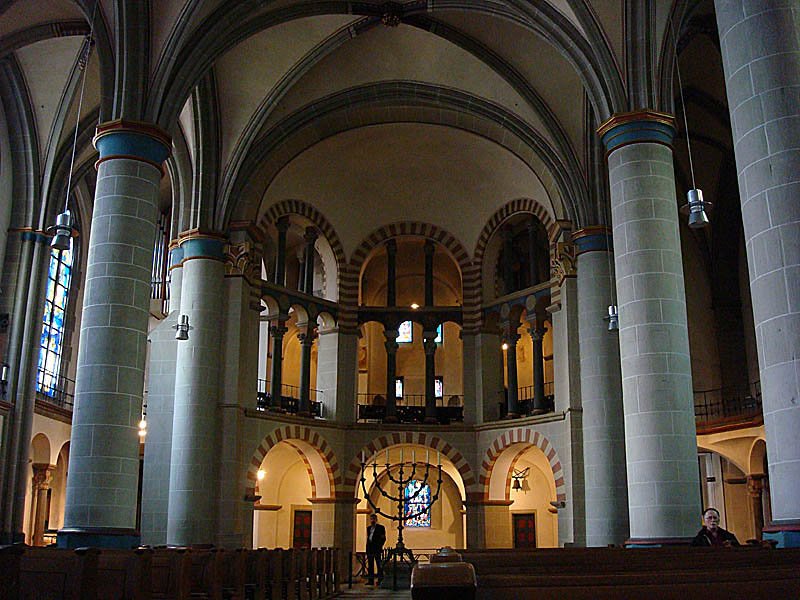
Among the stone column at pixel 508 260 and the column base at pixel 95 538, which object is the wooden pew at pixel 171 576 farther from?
the stone column at pixel 508 260

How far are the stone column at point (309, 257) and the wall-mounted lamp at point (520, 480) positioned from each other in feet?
26.7

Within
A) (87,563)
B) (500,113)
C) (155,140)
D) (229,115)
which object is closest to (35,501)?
(229,115)

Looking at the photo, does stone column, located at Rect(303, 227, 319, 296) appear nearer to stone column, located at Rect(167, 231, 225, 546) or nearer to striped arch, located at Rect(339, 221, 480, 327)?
striped arch, located at Rect(339, 221, 480, 327)

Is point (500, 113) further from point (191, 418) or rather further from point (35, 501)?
point (35, 501)

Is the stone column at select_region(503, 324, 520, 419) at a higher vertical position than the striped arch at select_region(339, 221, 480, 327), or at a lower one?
lower

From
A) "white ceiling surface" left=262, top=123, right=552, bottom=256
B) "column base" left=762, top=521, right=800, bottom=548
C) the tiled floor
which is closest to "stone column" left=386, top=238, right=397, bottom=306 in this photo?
"white ceiling surface" left=262, top=123, right=552, bottom=256

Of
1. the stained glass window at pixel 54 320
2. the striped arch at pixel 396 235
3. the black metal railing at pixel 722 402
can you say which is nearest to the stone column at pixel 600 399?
the black metal railing at pixel 722 402

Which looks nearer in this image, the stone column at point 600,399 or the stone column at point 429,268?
the stone column at point 600,399

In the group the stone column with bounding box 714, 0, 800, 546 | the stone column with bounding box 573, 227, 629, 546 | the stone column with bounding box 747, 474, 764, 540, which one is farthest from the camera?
the stone column with bounding box 747, 474, 764, 540

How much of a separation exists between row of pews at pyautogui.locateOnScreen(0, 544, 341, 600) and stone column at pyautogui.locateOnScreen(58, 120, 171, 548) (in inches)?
79.8

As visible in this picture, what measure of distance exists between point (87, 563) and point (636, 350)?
295 inches

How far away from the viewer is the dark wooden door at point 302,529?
24.7 metres

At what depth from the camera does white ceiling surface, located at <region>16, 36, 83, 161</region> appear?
667 inches

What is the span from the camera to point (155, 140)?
41.1ft
